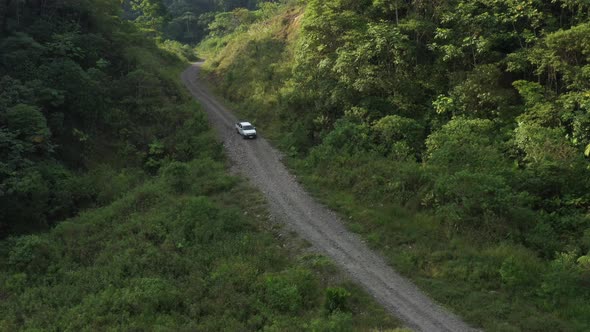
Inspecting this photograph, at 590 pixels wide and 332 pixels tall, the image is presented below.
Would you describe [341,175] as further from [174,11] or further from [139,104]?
[174,11]

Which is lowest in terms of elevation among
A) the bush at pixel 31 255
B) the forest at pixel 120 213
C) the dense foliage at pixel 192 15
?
the bush at pixel 31 255

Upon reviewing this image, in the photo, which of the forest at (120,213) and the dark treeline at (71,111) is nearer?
the forest at (120,213)

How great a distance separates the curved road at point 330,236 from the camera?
588 inches

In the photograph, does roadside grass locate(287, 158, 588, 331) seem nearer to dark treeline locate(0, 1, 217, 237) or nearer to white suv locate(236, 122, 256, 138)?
white suv locate(236, 122, 256, 138)

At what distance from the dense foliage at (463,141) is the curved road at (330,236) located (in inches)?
31.0

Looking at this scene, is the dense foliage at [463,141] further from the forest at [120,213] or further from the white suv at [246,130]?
the forest at [120,213]

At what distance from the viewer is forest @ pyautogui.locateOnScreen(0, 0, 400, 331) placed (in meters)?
15.6

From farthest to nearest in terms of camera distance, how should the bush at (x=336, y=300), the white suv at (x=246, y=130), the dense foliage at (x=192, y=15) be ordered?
the dense foliage at (x=192, y=15) → the white suv at (x=246, y=130) → the bush at (x=336, y=300)

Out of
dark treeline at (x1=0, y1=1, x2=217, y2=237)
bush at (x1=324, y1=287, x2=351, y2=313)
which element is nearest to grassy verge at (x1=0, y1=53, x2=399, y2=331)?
bush at (x1=324, y1=287, x2=351, y2=313)

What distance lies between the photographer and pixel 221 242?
1977 cm

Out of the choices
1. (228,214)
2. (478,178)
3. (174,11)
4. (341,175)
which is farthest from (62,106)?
(174,11)

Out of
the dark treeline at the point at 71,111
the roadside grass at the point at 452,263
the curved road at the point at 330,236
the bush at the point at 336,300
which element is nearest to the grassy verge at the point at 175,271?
the bush at the point at 336,300

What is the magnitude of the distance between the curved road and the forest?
2.49ft

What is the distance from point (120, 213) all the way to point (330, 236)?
431 inches
